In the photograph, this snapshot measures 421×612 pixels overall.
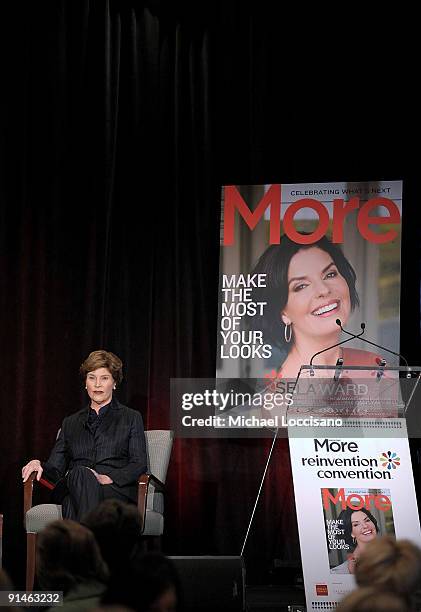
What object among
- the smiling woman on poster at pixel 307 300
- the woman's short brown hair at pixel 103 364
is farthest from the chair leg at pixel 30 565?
the smiling woman on poster at pixel 307 300

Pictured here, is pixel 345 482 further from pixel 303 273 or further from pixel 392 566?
pixel 392 566

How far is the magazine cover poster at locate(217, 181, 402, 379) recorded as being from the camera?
5918 mm

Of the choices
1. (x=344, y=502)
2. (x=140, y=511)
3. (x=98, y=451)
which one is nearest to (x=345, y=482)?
(x=344, y=502)

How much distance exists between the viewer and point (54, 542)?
241 centimetres

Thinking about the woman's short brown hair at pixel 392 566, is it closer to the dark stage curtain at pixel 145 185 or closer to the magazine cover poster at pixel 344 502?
the magazine cover poster at pixel 344 502

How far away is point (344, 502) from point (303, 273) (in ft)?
6.29

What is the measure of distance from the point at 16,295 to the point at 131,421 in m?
1.48

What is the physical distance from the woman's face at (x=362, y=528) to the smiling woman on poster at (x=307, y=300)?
1574 mm

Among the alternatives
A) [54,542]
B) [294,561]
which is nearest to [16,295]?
[294,561]

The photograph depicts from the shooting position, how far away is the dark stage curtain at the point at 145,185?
6.16 metres

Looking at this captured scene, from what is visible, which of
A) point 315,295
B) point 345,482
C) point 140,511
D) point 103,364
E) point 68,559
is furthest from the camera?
A: point 315,295

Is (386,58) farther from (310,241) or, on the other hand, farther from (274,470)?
(274,470)

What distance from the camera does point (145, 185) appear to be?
6.38m

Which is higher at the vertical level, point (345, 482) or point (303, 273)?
point (303, 273)
